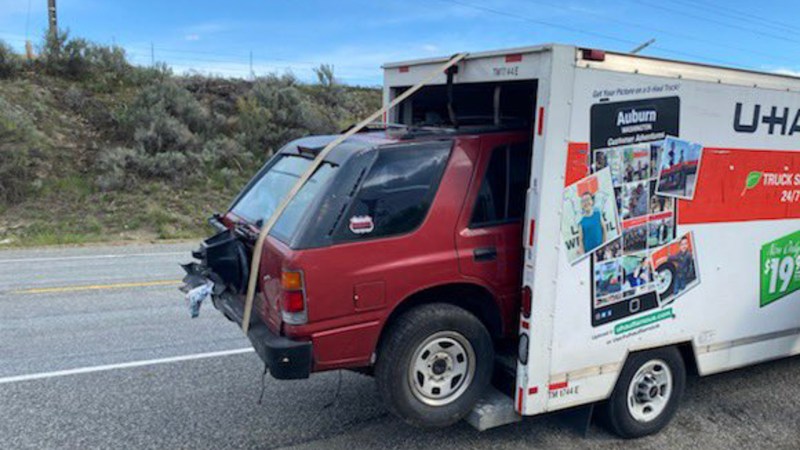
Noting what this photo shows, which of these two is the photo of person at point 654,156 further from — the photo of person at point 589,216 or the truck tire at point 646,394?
the truck tire at point 646,394

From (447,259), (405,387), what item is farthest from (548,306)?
(405,387)

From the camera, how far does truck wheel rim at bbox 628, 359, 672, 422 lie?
438cm

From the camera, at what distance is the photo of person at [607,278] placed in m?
4.00

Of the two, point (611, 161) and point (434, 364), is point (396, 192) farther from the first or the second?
point (611, 161)

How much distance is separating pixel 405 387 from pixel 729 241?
2461 millimetres

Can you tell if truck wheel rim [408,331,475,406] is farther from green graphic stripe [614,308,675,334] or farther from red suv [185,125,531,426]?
green graphic stripe [614,308,675,334]

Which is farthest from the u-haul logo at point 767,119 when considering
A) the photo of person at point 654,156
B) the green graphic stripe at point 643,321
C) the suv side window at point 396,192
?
the suv side window at point 396,192

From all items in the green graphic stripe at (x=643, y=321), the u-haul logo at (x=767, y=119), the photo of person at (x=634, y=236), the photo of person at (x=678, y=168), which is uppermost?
the u-haul logo at (x=767, y=119)

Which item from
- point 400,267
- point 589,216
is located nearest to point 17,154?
point 400,267

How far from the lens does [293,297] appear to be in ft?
11.9

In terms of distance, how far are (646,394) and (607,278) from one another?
0.95 m

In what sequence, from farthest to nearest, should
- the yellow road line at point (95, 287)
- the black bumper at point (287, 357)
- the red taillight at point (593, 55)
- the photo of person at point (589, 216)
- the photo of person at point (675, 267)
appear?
the yellow road line at point (95, 287) < the photo of person at point (675, 267) < the photo of person at point (589, 216) < the red taillight at point (593, 55) < the black bumper at point (287, 357)

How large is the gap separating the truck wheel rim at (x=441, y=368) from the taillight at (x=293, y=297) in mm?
720

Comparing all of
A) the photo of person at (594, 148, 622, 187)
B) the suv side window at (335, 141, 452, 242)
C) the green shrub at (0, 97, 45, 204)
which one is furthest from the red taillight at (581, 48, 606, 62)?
the green shrub at (0, 97, 45, 204)
